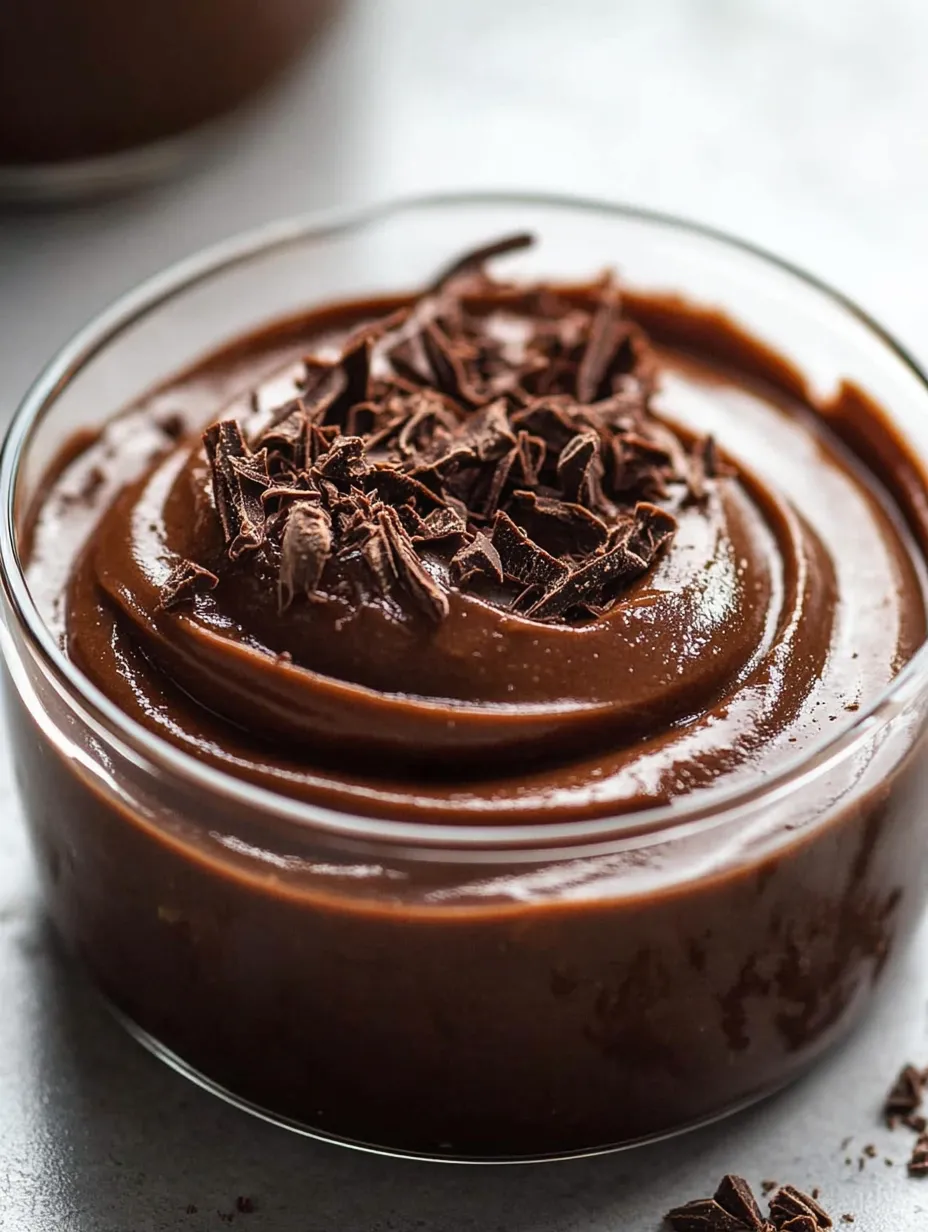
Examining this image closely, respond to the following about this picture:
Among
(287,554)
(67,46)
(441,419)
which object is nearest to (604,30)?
(67,46)

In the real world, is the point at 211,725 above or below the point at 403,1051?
above

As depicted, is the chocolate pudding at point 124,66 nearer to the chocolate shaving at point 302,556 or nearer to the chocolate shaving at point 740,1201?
the chocolate shaving at point 302,556

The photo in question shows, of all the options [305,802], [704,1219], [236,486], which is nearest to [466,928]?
[305,802]

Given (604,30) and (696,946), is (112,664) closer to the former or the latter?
(696,946)

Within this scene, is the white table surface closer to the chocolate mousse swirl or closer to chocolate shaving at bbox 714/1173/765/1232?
chocolate shaving at bbox 714/1173/765/1232

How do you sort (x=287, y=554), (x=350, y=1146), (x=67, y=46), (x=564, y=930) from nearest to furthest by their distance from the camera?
(x=564, y=930)
(x=287, y=554)
(x=350, y=1146)
(x=67, y=46)

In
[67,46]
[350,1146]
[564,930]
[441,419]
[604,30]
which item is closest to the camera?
[564,930]

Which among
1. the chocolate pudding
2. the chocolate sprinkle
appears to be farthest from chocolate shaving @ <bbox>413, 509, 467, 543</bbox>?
the chocolate pudding

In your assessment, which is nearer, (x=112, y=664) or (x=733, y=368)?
(x=112, y=664)
